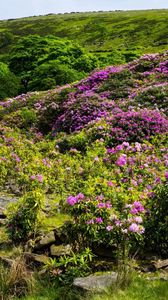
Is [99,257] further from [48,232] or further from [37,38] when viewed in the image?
[37,38]

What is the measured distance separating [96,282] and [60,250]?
1537mm

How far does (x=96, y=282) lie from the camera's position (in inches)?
301

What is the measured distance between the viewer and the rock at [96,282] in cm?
746

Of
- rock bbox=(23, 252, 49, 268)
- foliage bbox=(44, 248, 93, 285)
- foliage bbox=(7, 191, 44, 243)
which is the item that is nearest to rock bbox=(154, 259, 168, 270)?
foliage bbox=(44, 248, 93, 285)

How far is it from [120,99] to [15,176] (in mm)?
10855

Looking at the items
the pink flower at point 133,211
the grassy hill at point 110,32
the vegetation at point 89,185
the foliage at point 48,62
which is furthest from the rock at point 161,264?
the grassy hill at point 110,32

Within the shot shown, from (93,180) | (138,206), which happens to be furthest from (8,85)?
(138,206)

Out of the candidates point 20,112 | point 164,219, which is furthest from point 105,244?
point 20,112

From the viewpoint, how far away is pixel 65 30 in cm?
15225

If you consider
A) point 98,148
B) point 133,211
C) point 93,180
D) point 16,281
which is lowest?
point 16,281

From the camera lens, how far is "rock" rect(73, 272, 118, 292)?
746 centimetres

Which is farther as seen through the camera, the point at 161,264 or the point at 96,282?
the point at 161,264

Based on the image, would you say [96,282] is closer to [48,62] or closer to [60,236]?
[60,236]

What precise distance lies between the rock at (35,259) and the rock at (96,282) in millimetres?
1243
